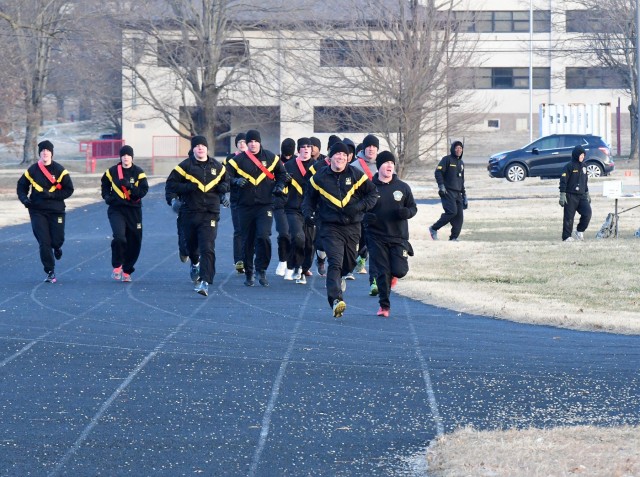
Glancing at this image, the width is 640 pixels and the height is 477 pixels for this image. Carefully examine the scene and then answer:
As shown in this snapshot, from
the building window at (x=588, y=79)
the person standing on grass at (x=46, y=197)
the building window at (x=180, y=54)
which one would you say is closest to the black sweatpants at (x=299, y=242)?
the person standing on grass at (x=46, y=197)

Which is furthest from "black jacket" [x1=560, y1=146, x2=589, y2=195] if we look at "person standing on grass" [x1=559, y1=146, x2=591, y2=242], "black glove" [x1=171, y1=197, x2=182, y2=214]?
"black glove" [x1=171, y1=197, x2=182, y2=214]

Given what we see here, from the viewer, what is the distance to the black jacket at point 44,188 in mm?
15398

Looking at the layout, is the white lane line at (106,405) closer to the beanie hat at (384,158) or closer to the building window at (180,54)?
the beanie hat at (384,158)

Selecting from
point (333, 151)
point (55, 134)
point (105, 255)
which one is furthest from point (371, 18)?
point (55, 134)

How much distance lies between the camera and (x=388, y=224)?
1203cm

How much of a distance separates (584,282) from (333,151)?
5172mm

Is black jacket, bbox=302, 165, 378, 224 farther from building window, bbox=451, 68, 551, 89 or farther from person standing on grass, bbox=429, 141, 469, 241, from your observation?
building window, bbox=451, 68, 551, 89

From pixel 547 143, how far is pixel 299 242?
2946 centimetres

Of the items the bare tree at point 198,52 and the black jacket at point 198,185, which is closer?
the black jacket at point 198,185

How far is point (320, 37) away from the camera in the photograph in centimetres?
4875

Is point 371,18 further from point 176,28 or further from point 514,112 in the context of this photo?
point 514,112

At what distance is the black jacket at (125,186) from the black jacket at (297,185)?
1.82 metres

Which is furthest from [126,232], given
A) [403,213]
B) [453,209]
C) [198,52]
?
[198,52]

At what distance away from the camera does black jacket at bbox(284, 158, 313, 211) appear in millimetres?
15336
